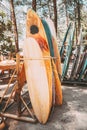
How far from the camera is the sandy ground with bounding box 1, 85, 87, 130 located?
3.16m

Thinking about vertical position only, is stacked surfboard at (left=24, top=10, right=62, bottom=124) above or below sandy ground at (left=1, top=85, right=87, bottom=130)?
above

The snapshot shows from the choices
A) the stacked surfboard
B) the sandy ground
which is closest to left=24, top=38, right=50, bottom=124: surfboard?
the stacked surfboard

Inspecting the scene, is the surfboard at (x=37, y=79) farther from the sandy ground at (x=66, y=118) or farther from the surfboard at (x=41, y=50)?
the sandy ground at (x=66, y=118)

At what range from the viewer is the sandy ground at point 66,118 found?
3156mm

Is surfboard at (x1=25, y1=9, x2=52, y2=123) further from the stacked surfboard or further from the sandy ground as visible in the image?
the sandy ground

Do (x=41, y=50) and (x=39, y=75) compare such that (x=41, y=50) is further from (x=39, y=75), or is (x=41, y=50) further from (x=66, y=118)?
(x=66, y=118)

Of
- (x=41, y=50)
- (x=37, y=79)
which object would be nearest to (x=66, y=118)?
(x=37, y=79)

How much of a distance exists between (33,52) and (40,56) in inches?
6.0

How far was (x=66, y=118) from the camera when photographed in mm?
3484

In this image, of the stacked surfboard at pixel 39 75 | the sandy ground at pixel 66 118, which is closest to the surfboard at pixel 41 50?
the stacked surfboard at pixel 39 75

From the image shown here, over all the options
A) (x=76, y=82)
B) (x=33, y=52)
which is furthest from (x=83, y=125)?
(x=76, y=82)

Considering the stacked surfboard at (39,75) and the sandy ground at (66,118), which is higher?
the stacked surfboard at (39,75)

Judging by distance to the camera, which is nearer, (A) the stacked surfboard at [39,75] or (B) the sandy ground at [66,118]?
(B) the sandy ground at [66,118]

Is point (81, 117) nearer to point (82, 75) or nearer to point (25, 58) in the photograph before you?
point (25, 58)
